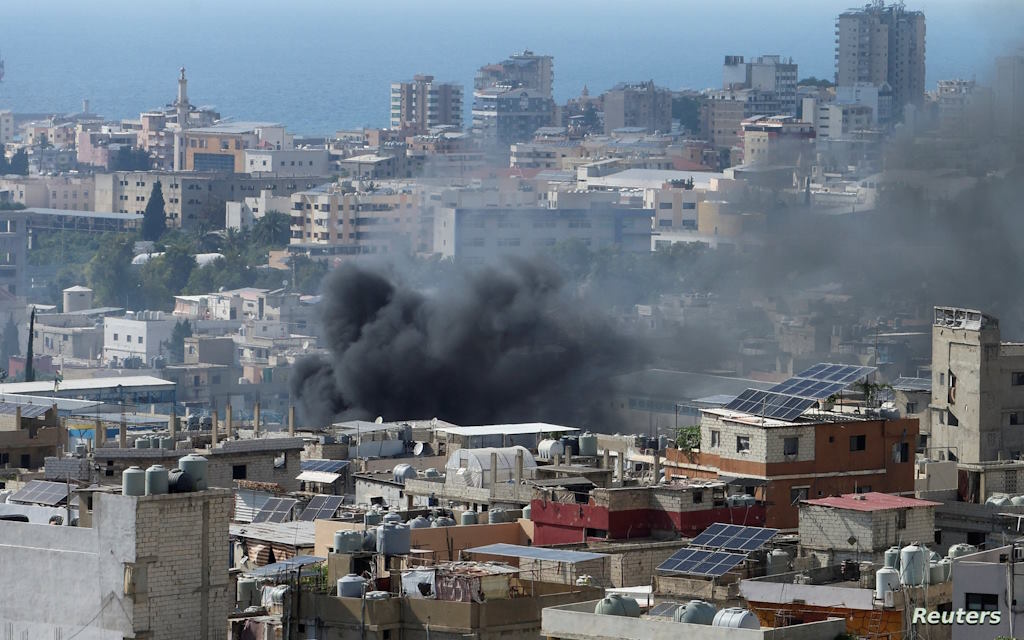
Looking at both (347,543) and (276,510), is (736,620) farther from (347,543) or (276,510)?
(276,510)

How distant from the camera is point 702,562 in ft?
80.5

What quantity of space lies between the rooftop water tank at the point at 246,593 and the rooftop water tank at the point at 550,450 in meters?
11.9

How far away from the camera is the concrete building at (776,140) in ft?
413

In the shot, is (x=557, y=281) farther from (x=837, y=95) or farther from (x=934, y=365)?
(x=837, y=95)

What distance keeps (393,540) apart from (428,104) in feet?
551

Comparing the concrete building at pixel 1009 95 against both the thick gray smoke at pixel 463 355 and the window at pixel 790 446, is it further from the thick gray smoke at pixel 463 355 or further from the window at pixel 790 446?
the window at pixel 790 446

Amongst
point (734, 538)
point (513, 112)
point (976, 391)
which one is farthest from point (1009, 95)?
point (513, 112)

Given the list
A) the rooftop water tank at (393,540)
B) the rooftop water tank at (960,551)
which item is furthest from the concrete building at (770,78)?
the rooftop water tank at (393,540)

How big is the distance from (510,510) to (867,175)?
290 ft

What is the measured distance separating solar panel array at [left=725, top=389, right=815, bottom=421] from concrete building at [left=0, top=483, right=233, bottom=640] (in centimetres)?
1278

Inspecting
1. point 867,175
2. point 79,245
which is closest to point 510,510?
point 867,175

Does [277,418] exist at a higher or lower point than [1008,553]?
lower

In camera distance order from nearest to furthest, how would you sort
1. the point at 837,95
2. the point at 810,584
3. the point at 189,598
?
the point at 189,598 < the point at 810,584 < the point at 837,95

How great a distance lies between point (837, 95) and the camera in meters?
171
